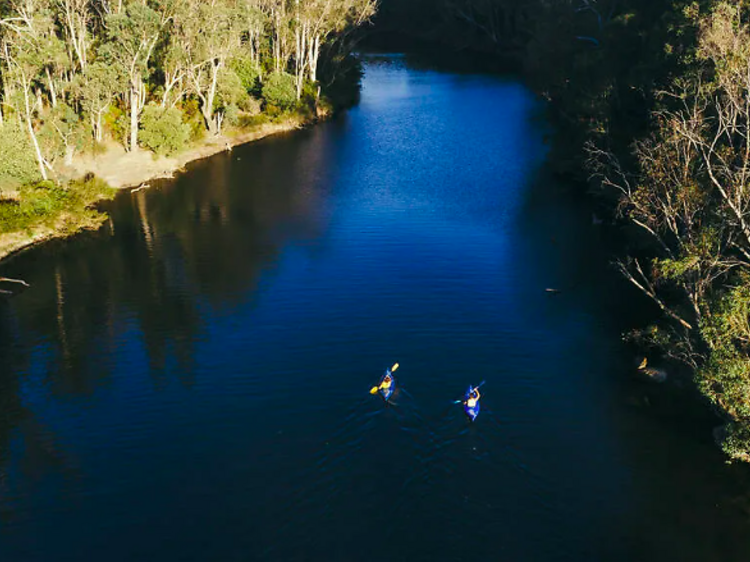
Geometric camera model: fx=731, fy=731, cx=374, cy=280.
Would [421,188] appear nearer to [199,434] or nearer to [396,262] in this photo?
[396,262]

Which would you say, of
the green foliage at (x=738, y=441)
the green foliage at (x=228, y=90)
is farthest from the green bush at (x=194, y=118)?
the green foliage at (x=738, y=441)

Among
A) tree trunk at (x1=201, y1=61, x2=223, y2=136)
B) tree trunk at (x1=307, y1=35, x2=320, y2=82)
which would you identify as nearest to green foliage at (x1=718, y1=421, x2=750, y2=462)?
tree trunk at (x1=201, y1=61, x2=223, y2=136)

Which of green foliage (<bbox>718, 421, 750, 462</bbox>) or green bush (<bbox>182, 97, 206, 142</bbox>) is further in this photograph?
green bush (<bbox>182, 97, 206, 142</bbox>)

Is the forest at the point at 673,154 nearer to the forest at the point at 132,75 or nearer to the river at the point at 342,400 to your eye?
the river at the point at 342,400

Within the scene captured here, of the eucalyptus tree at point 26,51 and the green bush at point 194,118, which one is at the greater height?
the eucalyptus tree at point 26,51

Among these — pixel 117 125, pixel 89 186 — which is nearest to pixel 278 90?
pixel 117 125

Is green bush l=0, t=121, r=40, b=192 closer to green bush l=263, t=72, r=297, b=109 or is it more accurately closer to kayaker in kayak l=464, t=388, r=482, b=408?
green bush l=263, t=72, r=297, b=109

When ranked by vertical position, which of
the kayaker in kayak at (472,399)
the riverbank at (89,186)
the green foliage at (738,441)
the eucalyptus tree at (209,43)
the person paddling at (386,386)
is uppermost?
the eucalyptus tree at (209,43)
